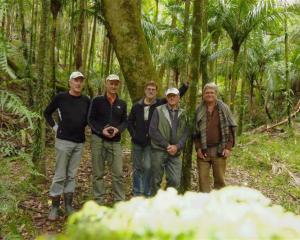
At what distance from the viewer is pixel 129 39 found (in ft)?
19.6

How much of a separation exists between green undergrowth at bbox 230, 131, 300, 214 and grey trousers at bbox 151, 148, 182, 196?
7.19ft

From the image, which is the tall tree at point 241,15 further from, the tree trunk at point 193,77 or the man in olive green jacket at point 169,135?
the man in olive green jacket at point 169,135

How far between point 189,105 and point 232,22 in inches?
298

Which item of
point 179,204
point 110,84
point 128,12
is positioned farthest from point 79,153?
point 179,204

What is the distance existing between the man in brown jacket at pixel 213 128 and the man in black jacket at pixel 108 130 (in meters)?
1.11

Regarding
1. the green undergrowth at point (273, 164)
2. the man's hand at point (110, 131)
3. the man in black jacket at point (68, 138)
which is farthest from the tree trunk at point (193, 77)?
the green undergrowth at point (273, 164)

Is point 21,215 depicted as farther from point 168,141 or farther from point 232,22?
point 232,22

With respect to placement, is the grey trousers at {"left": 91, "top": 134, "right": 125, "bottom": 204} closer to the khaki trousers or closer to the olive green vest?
the olive green vest

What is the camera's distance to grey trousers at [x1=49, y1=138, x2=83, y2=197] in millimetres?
5574

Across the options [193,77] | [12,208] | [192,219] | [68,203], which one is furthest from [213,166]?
[192,219]

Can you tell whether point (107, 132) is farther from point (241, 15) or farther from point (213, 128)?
point (241, 15)

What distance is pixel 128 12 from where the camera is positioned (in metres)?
5.99

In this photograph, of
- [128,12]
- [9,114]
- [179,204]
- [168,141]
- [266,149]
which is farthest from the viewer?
[266,149]

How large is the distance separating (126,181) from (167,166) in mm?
1765
